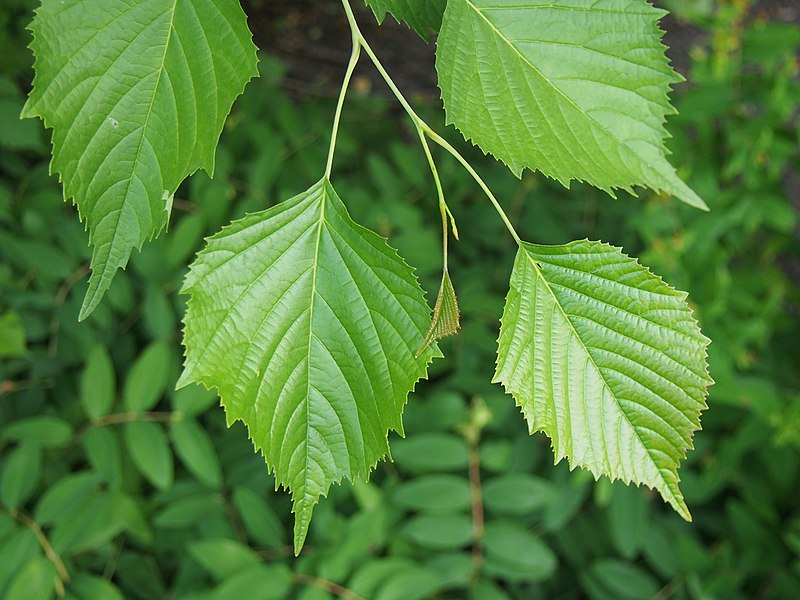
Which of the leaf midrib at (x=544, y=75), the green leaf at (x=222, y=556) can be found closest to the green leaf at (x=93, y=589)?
the green leaf at (x=222, y=556)

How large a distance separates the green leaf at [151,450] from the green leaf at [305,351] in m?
0.73

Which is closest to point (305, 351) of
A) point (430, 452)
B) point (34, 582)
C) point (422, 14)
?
point (422, 14)

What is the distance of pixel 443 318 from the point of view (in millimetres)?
547

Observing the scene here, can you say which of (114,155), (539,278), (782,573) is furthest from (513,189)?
(114,155)

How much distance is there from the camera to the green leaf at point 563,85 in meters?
0.54

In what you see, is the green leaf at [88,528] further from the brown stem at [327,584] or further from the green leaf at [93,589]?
the brown stem at [327,584]

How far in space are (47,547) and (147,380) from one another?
28 centimetres

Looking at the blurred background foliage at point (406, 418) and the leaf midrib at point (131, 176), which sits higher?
the leaf midrib at point (131, 176)

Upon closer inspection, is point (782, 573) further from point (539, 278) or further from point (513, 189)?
point (539, 278)

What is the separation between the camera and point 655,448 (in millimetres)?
555

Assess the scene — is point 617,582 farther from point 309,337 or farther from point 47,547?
point 309,337

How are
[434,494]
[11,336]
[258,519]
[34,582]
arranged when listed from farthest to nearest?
[434,494]
[258,519]
[11,336]
[34,582]

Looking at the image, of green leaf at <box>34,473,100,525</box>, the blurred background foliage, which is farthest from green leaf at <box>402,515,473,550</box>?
green leaf at <box>34,473,100,525</box>

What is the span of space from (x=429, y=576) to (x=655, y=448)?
854mm
